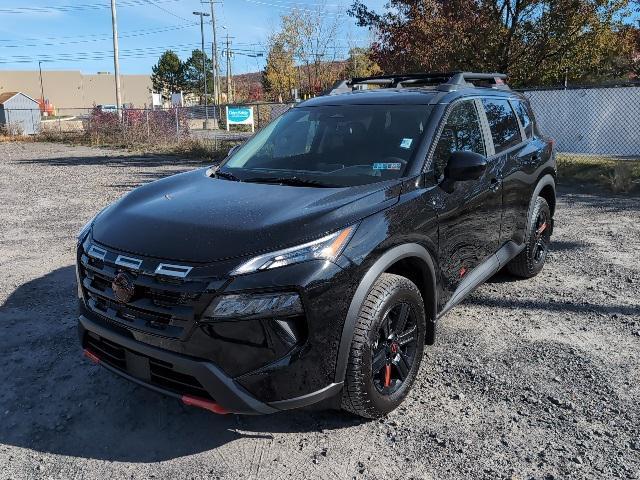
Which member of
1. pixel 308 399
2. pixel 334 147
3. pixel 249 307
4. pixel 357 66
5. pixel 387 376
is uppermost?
pixel 357 66

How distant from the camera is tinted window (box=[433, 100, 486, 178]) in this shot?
3.57m

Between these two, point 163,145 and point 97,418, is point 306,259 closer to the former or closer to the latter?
point 97,418

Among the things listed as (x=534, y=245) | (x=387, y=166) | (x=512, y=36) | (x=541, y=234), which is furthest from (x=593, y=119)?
(x=387, y=166)

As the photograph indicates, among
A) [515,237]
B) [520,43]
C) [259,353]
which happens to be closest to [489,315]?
[515,237]

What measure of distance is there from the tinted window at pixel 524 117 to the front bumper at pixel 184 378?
3.45 metres

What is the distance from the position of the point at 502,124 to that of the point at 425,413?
2.59 meters

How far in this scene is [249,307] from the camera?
7.95ft

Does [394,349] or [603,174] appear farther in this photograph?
[603,174]

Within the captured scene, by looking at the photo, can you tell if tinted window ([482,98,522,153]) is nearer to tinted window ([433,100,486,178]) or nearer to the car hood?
tinted window ([433,100,486,178])

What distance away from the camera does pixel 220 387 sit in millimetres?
2453

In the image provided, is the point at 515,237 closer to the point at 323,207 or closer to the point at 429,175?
the point at 429,175

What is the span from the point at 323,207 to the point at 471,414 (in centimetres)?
146

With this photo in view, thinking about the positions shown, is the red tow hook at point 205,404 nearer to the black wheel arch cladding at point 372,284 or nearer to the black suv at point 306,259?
the black suv at point 306,259

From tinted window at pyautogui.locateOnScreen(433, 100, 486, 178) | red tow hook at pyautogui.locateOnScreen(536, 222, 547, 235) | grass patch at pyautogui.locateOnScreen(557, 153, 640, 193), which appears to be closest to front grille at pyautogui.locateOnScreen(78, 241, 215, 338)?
tinted window at pyautogui.locateOnScreen(433, 100, 486, 178)
